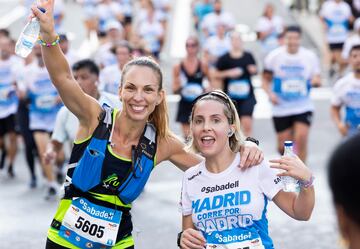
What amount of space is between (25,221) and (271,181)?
19.1 feet

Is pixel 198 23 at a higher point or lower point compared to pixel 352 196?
higher

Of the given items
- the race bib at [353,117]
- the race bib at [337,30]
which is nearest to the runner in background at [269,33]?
the race bib at [337,30]

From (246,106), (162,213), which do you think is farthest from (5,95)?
(162,213)

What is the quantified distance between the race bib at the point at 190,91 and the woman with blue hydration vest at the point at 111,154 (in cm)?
773

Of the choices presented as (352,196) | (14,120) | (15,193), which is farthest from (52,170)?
(352,196)

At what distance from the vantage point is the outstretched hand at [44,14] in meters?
4.10

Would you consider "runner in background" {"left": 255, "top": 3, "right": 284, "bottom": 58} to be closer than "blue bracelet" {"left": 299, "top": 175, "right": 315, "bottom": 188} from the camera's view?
No

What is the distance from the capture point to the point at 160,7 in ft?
81.6

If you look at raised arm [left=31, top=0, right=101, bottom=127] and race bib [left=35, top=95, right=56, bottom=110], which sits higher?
race bib [left=35, top=95, right=56, bottom=110]

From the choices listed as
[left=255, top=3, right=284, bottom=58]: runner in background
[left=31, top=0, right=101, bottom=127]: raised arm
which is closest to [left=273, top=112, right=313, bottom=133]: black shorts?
[left=31, top=0, right=101, bottom=127]: raised arm

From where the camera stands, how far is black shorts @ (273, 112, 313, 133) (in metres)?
11.4

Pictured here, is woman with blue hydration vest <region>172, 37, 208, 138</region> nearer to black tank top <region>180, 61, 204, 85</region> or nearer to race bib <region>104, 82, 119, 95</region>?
black tank top <region>180, 61, 204, 85</region>

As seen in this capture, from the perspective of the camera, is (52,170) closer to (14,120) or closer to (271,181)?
(14,120)

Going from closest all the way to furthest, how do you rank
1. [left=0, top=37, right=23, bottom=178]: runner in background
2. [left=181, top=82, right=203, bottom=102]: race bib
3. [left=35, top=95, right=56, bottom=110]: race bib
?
[left=35, top=95, right=56, bottom=110]: race bib
[left=0, top=37, right=23, bottom=178]: runner in background
[left=181, top=82, right=203, bottom=102]: race bib
